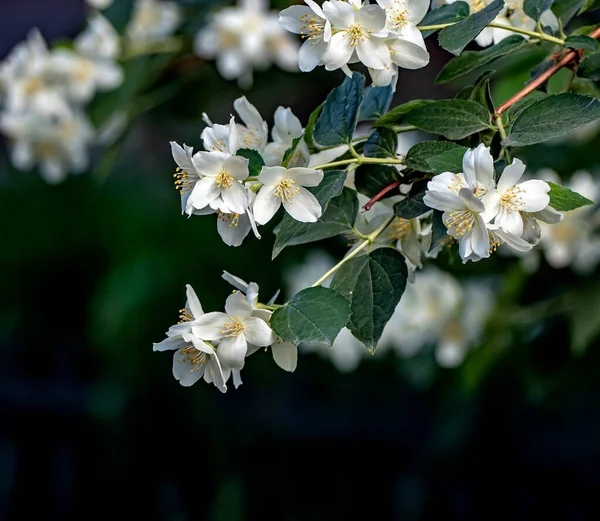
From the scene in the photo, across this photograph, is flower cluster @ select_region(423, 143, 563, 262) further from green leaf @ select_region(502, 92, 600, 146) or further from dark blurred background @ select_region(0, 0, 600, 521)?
dark blurred background @ select_region(0, 0, 600, 521)

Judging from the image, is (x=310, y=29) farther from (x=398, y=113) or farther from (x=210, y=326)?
(x=210, y=326)

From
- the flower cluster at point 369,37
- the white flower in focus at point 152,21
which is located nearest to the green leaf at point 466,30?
the flower cluster at point 369,37

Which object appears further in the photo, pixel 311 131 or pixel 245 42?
pixel 245 42

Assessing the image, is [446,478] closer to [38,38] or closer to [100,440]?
[100,440]

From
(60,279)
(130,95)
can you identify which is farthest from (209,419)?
(130,95)

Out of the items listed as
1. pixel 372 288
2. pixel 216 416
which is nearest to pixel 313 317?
pixel 372 288

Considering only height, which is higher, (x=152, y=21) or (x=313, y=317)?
(x=313, y=317)
